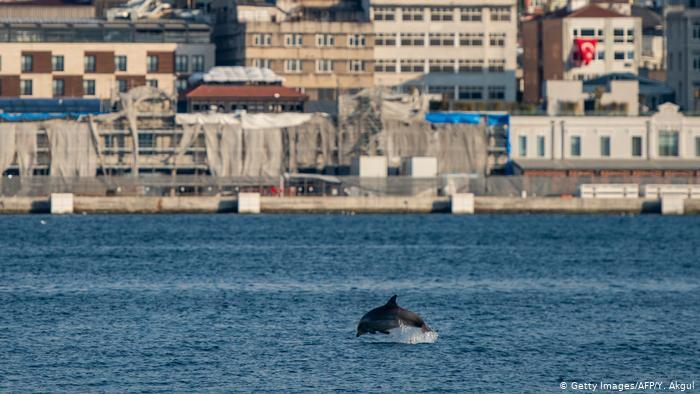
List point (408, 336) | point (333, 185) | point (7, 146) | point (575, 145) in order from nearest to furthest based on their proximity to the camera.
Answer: point (408, 336)
point (333, 185)
point (7, 146)
point (575, 145)

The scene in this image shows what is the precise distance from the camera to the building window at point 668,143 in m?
184

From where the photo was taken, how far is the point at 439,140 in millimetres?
180750

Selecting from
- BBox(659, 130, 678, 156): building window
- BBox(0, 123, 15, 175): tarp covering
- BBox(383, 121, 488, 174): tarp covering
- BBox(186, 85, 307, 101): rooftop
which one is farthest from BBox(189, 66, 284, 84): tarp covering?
BBox(659, 130, 678, 156): building window

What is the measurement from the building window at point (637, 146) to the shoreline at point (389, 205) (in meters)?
20.4

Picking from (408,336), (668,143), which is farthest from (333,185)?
(408,336)

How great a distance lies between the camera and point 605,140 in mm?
182625

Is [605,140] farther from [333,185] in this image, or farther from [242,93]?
[242,93]

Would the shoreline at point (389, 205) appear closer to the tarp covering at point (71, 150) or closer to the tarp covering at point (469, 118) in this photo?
the tarp covering at point (71, 150)

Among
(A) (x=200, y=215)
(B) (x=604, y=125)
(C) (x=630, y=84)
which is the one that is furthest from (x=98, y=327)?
(C) (x=630, y=84)

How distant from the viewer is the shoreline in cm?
16075

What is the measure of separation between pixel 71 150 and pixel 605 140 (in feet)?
168

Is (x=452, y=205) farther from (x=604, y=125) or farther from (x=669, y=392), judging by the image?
(x=669, y=392)

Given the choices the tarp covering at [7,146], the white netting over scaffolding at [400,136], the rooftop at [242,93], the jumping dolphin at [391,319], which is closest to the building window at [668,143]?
the white netting over scaffolding at [400,136]

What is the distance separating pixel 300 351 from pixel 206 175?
110 m
